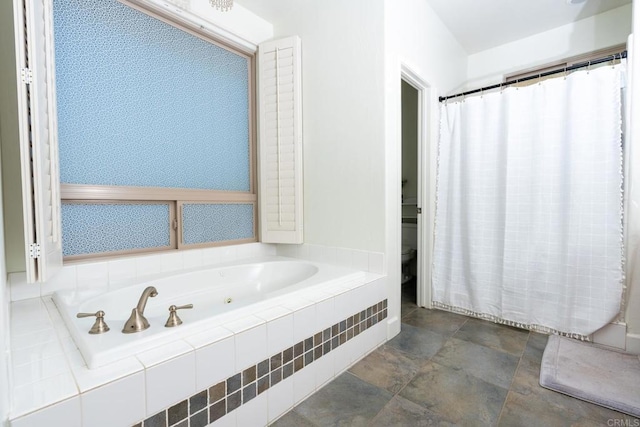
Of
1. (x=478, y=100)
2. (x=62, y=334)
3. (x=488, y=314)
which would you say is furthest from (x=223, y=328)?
(x=478, y=100)

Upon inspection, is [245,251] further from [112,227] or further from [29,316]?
[29,316]

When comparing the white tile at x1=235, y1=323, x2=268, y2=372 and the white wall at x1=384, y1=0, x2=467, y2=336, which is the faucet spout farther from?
the white wall at x1=384, y1=0, x2=467, y2=336

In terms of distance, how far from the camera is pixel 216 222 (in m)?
2.30

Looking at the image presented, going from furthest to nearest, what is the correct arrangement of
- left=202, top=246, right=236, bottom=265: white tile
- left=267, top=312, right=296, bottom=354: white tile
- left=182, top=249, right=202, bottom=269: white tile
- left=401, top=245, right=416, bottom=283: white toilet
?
left=401, top=245, right=416, bottom=283: white toilet, left=202, top=246, right=236, bottom=265: white tile, left=182, top=249, right=202, bottom=269: white tile, left=267, top=312, right=296, bottom=354: white tile

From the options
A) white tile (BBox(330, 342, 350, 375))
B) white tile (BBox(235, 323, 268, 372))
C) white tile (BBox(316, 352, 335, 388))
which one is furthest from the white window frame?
white tile (BBox(330, 342, 350, 375))

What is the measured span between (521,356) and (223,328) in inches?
68.5

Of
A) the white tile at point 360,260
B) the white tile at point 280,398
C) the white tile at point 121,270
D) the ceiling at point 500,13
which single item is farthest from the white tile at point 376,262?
the ceiling at point 500,13

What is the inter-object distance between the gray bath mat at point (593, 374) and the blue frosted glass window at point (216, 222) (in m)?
2.16

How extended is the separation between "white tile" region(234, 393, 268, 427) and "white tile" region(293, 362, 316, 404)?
174 millimetres

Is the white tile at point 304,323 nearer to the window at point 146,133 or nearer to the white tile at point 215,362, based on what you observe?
the white tile at point 215,362

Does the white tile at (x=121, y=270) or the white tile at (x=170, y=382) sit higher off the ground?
the white tile at (x=121, y=270)

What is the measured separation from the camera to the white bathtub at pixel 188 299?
0.98m

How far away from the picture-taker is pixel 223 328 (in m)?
1.14

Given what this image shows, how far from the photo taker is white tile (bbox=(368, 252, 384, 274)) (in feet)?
6.46
